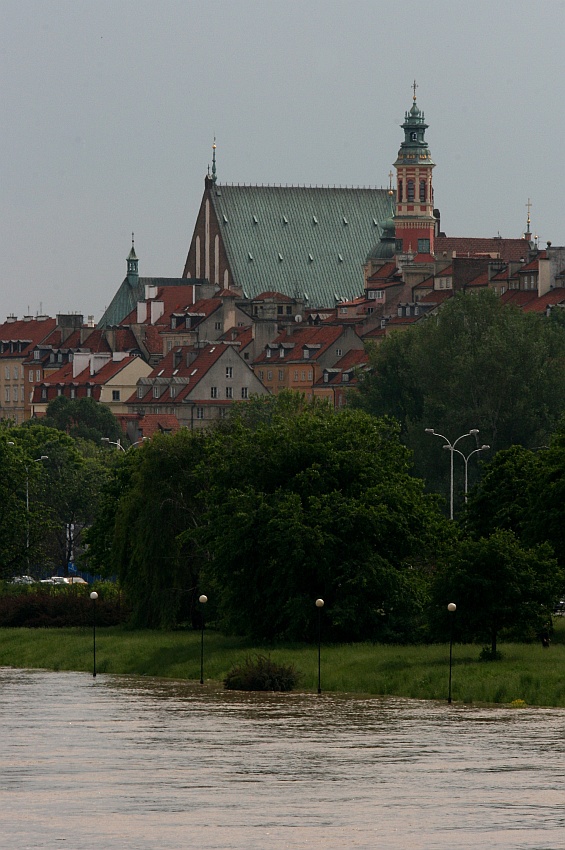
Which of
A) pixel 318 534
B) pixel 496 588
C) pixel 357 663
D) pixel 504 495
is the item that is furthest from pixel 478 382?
pixel 357 663

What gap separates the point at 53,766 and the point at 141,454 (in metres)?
39.9

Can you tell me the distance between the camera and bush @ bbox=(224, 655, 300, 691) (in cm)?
6856

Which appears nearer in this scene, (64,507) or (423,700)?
(423,700)

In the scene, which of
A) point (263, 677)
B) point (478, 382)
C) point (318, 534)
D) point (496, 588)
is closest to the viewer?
point (263, 677)

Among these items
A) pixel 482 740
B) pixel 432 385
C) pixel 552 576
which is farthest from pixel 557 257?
pixel 482 740

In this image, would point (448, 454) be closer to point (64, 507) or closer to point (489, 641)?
point (64, 507)

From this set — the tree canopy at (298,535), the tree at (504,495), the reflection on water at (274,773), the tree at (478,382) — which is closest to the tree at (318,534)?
the tree canopy at (298,535)

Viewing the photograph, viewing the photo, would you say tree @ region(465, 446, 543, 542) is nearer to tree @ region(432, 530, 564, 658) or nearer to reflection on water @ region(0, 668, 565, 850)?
tree @ region(432, 530, 564, 658)

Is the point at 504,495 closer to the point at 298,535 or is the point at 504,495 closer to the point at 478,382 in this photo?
the point at 298,535

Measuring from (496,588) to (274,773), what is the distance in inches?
871

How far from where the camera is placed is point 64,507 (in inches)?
5650

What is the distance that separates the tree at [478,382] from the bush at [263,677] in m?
58.1

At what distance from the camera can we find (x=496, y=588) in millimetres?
69250

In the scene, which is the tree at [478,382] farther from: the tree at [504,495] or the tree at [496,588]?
the tree at [496,588]
